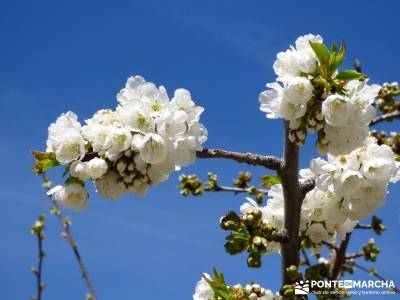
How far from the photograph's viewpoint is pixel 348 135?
2488mm

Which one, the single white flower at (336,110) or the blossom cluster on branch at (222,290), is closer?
the single white flower at (336,110)

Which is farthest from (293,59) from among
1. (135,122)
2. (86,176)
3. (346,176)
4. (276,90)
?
(86,176)

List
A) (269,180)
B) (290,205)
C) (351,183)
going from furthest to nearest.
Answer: (269,180) → (290,205) → (351,183)

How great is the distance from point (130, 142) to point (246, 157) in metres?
0.65

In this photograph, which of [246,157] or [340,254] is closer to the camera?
[246,157]

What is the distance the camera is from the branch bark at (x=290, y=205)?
269cm

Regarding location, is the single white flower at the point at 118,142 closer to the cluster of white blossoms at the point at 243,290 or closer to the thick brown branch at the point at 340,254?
the cluster of white blossoms at the point at 243,290

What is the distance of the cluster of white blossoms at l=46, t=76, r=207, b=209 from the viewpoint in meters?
2.42

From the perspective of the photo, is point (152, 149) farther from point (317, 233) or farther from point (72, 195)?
point (317, 233)

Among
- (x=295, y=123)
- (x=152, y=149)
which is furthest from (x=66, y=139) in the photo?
(x=295, y=123)

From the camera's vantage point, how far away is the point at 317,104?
2.46m

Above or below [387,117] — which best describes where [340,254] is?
below

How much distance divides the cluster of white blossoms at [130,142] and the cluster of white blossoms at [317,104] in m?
0.45

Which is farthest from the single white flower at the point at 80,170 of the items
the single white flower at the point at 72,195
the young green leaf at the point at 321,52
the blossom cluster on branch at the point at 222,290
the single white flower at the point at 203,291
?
the young green leaf at the point at 321,52
